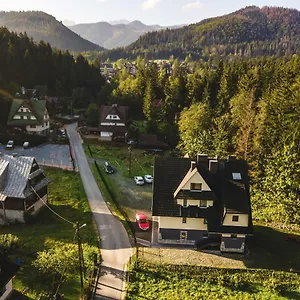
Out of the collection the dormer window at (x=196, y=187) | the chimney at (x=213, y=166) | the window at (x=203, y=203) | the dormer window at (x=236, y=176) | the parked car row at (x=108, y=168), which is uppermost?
the chimney at (x=213, y=166)

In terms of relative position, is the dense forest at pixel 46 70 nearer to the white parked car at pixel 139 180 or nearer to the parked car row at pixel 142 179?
the parked car row at pixel 142 179

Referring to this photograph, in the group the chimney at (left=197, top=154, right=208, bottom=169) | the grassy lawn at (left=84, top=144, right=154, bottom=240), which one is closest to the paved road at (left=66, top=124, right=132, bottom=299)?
the grassy lawn at (left=84, top=144, right=154, bottom=240)

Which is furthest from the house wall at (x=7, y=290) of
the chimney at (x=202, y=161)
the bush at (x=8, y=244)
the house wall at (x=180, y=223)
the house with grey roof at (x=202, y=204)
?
the chimney at (x=202, y=161)

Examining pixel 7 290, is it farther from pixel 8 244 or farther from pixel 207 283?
pixel 207 283

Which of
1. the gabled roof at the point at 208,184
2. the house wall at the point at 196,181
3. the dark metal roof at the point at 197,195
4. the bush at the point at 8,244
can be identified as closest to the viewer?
the bush at the point at 8,244

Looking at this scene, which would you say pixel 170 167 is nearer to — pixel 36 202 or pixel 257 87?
pixel 36 202

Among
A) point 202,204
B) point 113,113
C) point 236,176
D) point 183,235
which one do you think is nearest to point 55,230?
point 183,235
